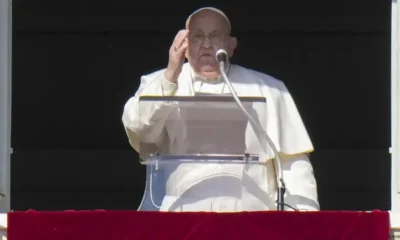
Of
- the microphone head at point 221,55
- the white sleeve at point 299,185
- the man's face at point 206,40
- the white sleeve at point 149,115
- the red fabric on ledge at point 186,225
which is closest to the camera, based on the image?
the red fabric on ledge at point 186,225

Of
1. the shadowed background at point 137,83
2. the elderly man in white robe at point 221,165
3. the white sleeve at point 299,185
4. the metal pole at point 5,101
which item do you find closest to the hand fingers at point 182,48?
the elderly man in white robe at point 221,165

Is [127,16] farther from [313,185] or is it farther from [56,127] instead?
[313,185]

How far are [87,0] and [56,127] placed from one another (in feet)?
2.04

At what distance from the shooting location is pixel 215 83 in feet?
21.9

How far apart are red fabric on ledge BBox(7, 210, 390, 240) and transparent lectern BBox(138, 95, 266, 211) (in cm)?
16

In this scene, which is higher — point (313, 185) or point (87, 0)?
point (87, 0)

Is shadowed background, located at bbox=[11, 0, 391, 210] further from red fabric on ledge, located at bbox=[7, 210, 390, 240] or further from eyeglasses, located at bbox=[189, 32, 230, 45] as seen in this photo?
red fabric on ledge, located at bbox=[7, 210, 390, 240]

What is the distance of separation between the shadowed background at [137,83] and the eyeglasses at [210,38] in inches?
68.2

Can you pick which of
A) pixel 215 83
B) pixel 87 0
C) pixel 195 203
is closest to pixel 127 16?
pixel 87 0

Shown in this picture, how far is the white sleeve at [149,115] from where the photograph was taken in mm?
6258

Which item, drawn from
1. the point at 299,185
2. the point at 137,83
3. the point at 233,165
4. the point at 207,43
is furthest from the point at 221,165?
the point at 137,83

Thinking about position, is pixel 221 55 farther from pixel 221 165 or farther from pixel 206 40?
pixel 206 40

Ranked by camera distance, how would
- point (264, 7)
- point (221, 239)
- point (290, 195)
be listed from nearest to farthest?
point (221, 239) < point (290, 195) < point (264, 7)

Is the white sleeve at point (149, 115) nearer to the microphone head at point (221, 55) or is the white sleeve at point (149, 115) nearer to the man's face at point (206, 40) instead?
the man's face at point (206, 40)
